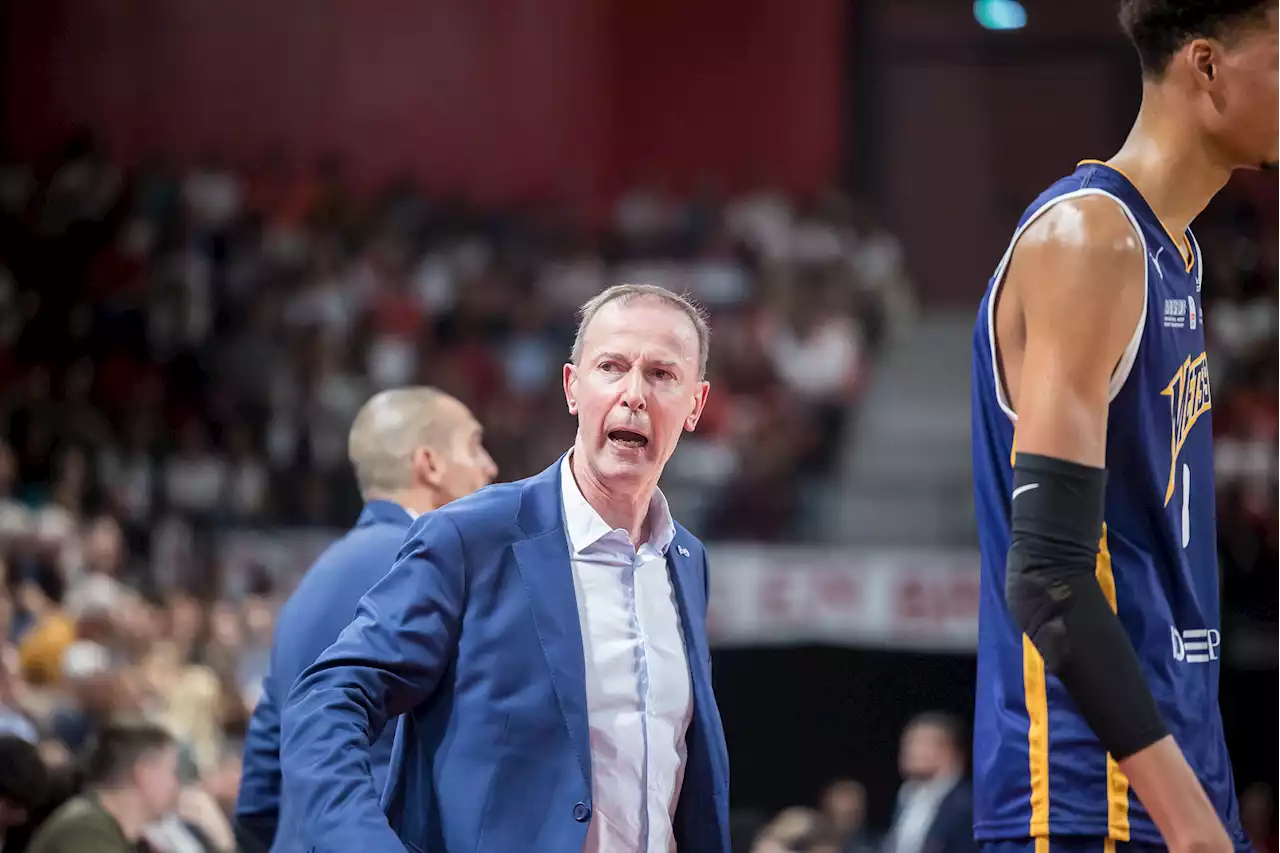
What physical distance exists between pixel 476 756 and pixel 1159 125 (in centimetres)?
135

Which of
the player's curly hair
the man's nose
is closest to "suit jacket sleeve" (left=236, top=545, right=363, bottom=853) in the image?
the man's nose

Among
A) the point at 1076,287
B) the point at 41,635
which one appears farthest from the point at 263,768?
the point at 41,635

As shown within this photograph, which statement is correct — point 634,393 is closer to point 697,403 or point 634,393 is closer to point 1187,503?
point 697,403

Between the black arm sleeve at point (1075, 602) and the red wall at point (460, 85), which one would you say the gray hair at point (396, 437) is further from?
the red wall at point (460, 85)

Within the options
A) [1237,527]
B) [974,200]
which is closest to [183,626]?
[1237,527]

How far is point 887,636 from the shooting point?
37.2 ft

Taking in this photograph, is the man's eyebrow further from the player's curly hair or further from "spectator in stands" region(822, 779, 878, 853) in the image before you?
"spectator in stands" region(822, 779, 878, 853)

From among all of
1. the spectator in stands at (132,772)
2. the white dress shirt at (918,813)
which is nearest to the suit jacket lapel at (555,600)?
the spectator in stands at (132,772)

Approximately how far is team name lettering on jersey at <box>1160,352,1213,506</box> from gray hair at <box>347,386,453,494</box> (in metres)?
2.41

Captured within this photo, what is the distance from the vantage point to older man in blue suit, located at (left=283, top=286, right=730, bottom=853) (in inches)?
97.4

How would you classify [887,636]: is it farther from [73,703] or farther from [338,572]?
[338,572]

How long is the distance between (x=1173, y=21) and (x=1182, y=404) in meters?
0.52

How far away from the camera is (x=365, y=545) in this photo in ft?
13.4

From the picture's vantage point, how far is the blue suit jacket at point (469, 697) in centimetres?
246
